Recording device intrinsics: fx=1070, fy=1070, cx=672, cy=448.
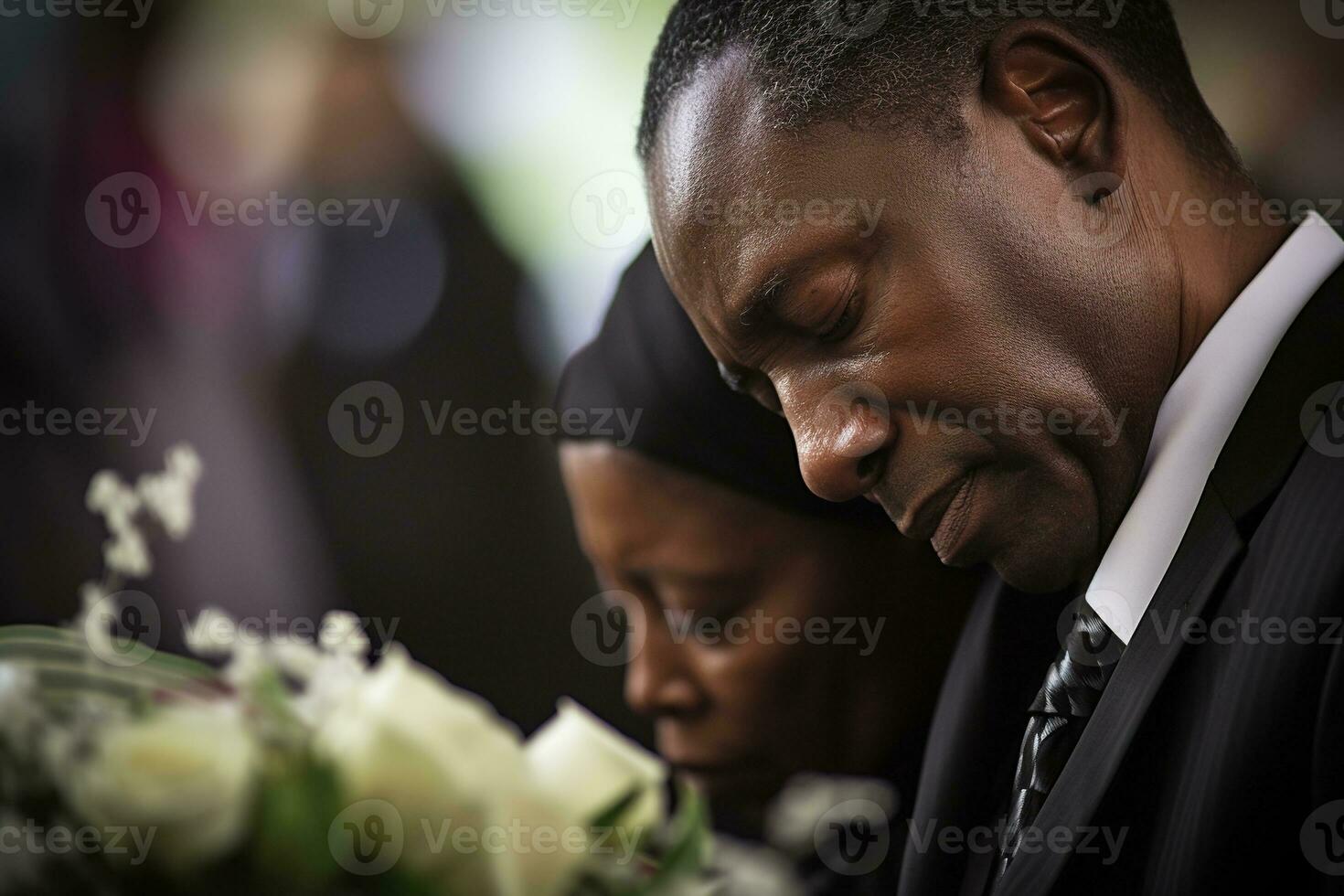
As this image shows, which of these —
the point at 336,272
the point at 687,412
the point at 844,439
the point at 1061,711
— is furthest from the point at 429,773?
the point at 336,272

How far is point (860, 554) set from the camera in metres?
1.16

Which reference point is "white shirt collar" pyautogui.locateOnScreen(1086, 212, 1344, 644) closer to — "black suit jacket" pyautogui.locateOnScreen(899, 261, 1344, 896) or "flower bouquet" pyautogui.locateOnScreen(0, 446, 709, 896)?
"black suit jacket" pyautogui.locateOnScreen(899, 261, 1344, 896)

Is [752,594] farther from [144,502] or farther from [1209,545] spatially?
[144,502]

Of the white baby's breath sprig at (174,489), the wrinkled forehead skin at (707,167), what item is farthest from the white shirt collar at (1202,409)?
the white baby's breath sprig at (174,489)

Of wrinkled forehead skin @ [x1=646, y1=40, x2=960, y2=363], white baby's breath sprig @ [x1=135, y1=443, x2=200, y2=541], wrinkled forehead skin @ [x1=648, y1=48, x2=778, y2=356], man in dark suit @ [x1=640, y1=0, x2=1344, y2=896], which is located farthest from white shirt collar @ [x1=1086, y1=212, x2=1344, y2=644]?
white baby's breath sprig @ [x1=135, y1=443, x2=200, y2=541]

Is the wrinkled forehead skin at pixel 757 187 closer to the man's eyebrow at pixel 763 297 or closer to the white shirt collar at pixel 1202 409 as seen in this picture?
the man's eyebrow at pixel 763 297

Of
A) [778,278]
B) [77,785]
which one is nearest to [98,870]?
[77,785]

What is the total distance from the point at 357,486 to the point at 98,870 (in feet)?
2.41

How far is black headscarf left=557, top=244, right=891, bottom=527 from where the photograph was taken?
3.79 ft

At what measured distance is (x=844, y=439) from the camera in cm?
89

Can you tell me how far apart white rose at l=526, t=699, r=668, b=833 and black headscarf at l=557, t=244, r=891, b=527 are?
19.6 inches

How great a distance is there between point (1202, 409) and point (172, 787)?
A: 30.2 inches

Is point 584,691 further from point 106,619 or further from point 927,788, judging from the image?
point 106,619

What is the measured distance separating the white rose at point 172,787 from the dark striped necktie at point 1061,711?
0.61m
